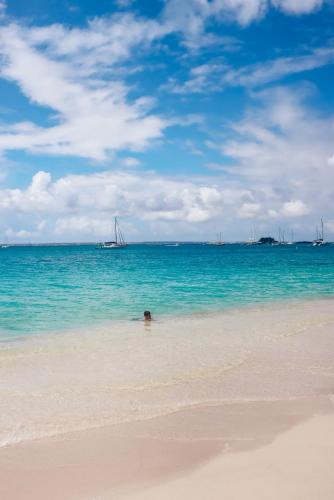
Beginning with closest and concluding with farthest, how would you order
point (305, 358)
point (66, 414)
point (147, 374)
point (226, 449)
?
point (226, 449)
point (66, 414)
point (147, 374)
point (305, 358)

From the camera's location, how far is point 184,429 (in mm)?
7734

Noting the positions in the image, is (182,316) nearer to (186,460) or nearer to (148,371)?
(148,371)

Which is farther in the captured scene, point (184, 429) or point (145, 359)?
point (145, 359)

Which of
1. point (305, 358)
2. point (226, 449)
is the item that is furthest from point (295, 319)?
point (226, 449)

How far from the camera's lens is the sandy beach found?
5.87 m

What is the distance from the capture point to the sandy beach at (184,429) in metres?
5.87

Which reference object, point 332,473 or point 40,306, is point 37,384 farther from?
point 40,306

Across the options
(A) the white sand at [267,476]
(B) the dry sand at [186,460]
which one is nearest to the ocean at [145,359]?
(B) the dry sand at [186,460]

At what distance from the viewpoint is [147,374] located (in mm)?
11227

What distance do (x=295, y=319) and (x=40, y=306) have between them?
1525 cm

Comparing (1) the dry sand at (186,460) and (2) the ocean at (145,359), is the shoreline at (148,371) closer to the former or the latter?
(2) the ocean at (145,359)

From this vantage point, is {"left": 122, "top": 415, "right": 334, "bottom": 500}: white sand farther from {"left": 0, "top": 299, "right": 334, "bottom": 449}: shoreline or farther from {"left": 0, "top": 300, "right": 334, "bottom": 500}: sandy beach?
{"left": 0, "top": 299, "right": 334, "bottom": 449}: shoreline

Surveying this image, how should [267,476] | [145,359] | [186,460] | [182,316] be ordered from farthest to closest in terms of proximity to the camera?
[182,316]
[145,359]
[186,460]
[267,476]

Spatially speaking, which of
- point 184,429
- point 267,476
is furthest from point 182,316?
point 267,476
